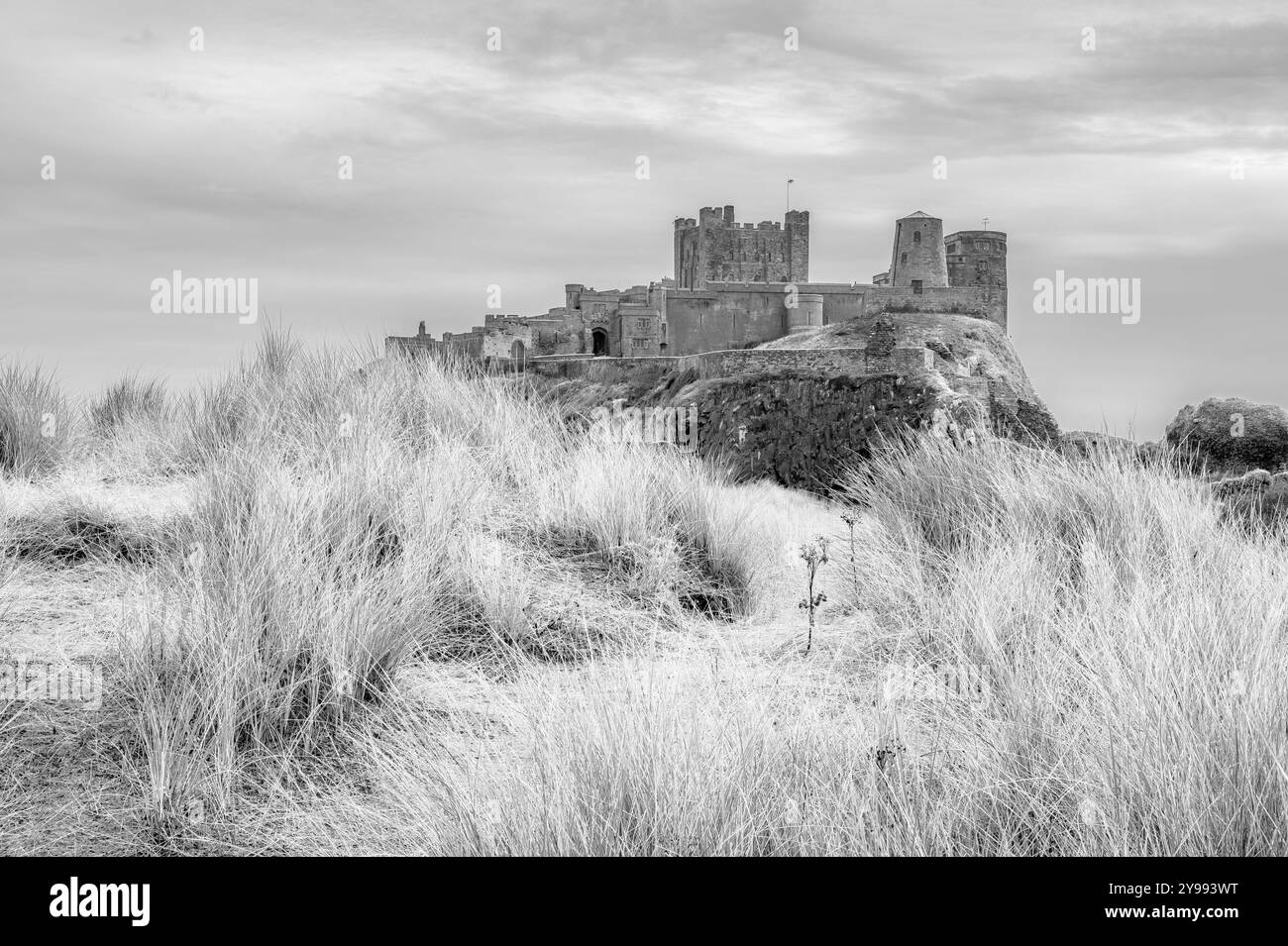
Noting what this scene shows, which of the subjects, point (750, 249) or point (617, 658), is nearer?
point (617, 658)

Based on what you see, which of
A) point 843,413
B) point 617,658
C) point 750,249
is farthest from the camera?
point 750,249

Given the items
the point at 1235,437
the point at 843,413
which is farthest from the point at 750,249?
the point at 1235,437

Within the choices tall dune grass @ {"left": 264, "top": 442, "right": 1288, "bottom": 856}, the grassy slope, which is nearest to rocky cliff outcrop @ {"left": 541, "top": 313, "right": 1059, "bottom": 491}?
the grassy slope

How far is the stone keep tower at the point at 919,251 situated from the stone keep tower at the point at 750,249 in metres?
8.67

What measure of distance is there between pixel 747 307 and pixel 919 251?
27.9ft

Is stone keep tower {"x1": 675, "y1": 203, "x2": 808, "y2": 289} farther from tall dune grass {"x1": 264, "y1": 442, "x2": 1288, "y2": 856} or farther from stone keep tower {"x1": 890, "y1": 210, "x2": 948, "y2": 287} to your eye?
tall dune grass {"x1": 264, "y1": 442, "x2": 1288, "y2": 856}

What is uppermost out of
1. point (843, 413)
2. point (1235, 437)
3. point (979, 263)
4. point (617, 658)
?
point (979, 263)

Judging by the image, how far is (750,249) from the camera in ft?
178

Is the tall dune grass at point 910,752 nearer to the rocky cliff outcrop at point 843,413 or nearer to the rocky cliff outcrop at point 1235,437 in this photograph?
the rocky cliff outcrop at point 1235,437

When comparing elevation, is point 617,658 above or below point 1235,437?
below

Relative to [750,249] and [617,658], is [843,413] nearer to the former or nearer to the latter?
[617,658]
